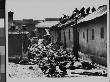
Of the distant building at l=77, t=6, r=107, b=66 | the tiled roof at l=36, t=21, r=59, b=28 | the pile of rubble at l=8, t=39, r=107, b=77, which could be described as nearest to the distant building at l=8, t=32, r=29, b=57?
the pile of rubble at l=8, t=39, r=107, b=77

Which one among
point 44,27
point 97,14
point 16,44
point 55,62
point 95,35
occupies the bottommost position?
Answer: point 55,62

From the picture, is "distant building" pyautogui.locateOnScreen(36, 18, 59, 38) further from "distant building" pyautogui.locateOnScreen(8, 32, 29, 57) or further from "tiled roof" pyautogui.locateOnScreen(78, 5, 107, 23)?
"tiled roof" pyautogui.locateOnScreen(78, 5, 107, 23)

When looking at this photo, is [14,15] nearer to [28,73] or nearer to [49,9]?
[49,9]

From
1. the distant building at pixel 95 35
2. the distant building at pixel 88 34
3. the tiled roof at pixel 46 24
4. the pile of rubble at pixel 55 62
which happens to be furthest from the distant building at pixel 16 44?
the distant building at pixel 95 35

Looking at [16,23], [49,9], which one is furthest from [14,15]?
[49,9]

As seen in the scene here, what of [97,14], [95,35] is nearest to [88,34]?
[95,35]

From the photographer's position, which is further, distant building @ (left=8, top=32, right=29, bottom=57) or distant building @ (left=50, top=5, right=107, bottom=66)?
distant building @ (left=8, top=32, right=29, bottom=57)

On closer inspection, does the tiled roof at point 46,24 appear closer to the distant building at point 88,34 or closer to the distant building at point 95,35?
the distant building at point 88,34

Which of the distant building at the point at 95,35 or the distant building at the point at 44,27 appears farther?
the distant building at the point at 44,27

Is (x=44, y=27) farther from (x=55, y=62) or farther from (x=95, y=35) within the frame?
(x=95, y=35)

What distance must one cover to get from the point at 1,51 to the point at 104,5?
4.90ft

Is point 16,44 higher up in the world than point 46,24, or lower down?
lower down

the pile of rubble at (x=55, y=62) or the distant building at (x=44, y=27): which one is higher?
the distant building at (x=44, y=27)

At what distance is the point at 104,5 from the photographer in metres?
3.27
